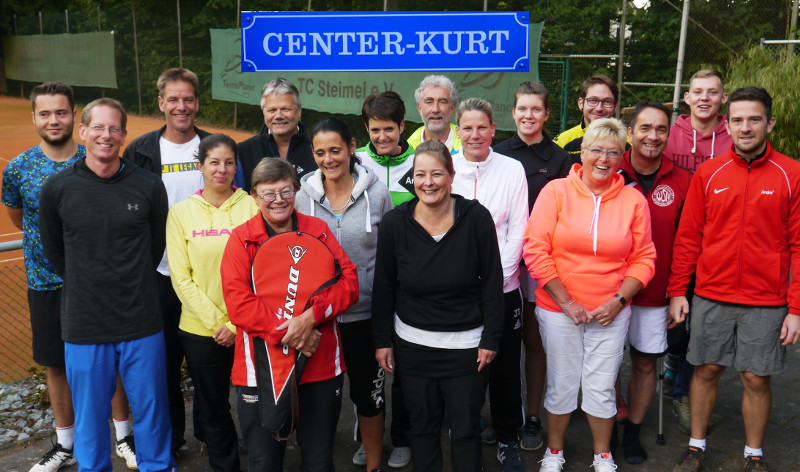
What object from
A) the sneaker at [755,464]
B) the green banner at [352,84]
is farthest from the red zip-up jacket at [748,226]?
the green banner at [352,84]

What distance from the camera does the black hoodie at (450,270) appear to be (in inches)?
131

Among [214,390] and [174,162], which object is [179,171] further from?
[214,390]

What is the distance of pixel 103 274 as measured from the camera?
3.43 m

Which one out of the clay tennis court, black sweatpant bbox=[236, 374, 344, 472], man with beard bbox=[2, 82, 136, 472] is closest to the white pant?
black sweatpant bbox=[236, 374, 344, 472]

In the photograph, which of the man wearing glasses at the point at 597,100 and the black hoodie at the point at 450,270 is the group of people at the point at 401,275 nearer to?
the black hoodie at the point at 450,270

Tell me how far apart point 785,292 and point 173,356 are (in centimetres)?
344

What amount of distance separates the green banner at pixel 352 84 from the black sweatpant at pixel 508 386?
20.3 ft

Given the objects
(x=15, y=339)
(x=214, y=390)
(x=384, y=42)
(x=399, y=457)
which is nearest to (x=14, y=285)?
(x=15, y=339)

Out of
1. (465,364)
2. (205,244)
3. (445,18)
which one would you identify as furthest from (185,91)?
(445,18)

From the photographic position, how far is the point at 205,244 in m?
3.52

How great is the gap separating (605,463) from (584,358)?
2.03 ft

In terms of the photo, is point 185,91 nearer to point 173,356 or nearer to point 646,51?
point 173,356

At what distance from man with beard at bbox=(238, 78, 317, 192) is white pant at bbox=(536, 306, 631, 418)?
1.77 m

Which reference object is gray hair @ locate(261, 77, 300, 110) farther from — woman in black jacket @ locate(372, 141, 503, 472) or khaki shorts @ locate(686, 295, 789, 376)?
khaki shorts @ locate(686, 295, 789, 376)
